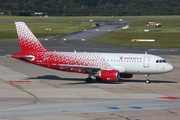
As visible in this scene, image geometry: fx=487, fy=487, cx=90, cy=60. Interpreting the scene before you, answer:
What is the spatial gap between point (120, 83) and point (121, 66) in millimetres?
2000

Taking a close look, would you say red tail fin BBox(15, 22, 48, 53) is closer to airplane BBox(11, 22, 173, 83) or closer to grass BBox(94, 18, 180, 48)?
airplane BBox(11, 22, 173, 83)

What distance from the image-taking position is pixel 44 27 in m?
169

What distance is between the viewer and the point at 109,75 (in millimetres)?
53562

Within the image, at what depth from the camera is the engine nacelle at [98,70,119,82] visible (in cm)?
5350

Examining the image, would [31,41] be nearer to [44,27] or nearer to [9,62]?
[9,62]

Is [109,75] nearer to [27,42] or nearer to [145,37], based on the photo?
[27,42]

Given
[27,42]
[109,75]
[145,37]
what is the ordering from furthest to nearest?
[145,37]
[27,42]
[109,75]

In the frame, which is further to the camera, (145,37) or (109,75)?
(145,37)

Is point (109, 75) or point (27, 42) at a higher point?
point (27, 42)

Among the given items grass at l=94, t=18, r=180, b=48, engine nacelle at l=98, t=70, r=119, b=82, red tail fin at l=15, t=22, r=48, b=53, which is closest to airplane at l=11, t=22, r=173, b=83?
engine nacelle at l=98, t=70, r=119, b=82

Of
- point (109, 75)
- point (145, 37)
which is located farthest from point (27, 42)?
point (145, 37)

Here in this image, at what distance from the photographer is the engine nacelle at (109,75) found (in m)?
53.5

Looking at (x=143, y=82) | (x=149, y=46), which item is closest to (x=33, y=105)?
(x=143, y=82)

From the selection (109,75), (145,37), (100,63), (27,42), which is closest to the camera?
(109,75)
